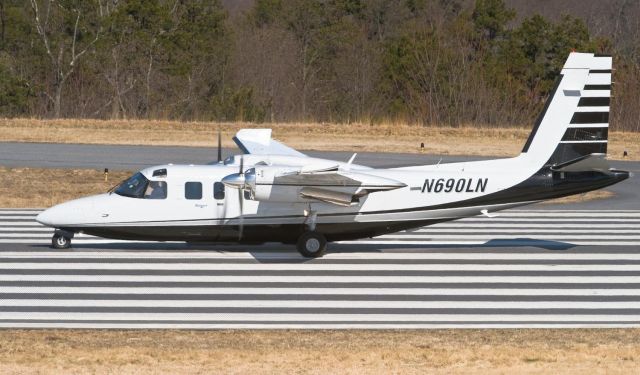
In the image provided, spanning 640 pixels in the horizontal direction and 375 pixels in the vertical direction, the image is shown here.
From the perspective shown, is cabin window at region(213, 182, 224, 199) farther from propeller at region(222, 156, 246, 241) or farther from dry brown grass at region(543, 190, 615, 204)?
dry brown grass at region(543, 190, 615, 204)

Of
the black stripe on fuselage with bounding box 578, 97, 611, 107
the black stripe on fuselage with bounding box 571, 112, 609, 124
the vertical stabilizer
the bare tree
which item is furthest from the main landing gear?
the bare tree

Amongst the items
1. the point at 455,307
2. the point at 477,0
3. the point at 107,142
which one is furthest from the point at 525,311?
the point at 477,0

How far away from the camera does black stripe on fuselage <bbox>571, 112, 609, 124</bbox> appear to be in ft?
71.9

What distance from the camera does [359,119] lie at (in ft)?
176

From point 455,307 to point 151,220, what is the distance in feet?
22.6

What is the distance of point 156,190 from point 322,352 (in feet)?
27.4

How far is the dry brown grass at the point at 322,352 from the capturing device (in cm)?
1304

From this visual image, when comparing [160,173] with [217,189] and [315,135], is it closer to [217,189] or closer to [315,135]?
[217,189]

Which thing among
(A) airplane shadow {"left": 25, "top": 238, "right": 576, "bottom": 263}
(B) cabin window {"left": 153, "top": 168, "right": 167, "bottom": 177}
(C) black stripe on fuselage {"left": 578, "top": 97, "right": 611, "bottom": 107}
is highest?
(C) black stripe on fuselage {"left": 578, "top": 97, "right": 611, "bottom": 107}

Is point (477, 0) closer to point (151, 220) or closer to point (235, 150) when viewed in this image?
point (235, 150)

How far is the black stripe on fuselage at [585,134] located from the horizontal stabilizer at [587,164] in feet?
1.75

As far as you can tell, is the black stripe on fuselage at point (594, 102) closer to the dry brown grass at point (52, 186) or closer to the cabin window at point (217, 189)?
the cabin window at point (217, 189)

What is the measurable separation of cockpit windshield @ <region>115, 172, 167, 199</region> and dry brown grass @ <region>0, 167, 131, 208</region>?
885 cm

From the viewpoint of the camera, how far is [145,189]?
836 inches
